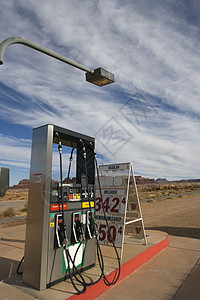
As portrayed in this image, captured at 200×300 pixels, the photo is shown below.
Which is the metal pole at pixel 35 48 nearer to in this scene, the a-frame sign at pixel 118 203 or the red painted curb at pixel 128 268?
the a-frame sign at pixel 118 203

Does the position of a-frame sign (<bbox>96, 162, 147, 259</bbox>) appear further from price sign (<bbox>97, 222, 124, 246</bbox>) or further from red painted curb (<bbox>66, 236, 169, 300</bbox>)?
red painted curb (<bbox>66, 236, 169, 300</bbox>)

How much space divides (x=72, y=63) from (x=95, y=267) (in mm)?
3689

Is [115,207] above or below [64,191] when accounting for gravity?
below

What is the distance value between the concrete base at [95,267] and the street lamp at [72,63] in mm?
3130

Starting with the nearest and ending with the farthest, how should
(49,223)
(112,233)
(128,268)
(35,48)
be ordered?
(35,48)
(49,223)
(128,268)
(112,233)

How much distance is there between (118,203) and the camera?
5602 mm

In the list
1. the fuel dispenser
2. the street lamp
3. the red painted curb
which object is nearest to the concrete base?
the red painted curb

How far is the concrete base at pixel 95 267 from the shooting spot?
3.28 metres

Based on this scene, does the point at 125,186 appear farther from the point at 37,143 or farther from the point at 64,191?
the point at 37,143

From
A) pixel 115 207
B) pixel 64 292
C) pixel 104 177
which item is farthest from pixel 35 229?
pixel 104 177

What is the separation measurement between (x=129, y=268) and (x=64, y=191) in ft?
7.17

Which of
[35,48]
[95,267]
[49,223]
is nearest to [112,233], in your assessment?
[95,267]

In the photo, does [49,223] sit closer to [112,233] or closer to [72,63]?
[112,233]

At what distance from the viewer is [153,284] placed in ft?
13.5
